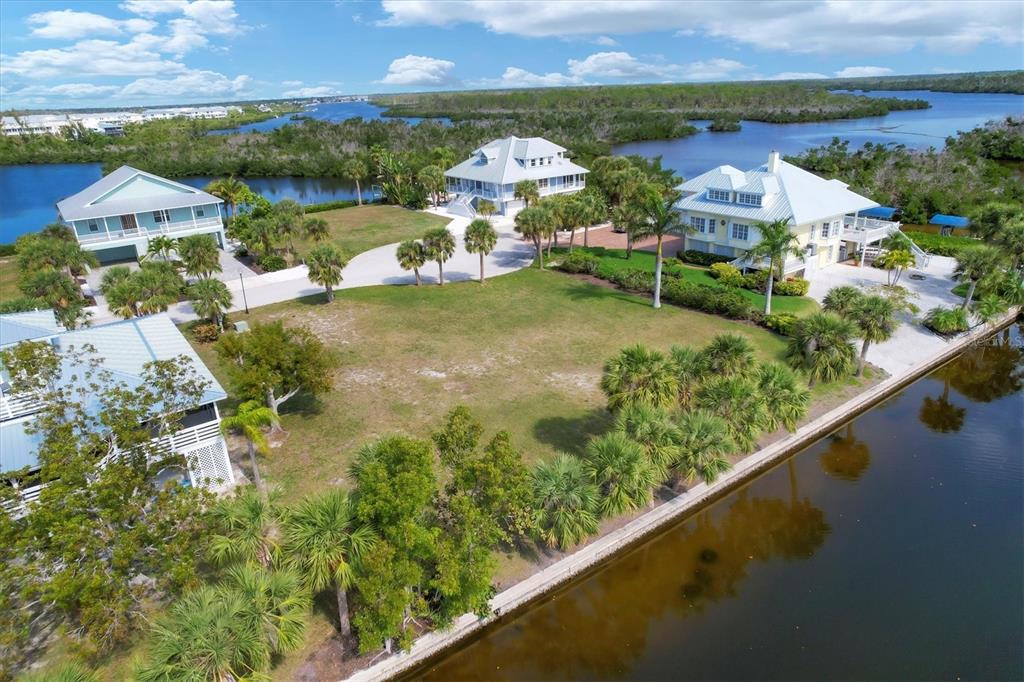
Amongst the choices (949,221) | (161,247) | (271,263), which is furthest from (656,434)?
(949,221)

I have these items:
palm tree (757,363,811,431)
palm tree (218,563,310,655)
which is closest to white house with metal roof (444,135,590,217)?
palm tree (757,363,811,431)

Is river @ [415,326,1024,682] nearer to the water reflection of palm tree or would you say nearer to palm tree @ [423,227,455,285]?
the water reflection of palm tree

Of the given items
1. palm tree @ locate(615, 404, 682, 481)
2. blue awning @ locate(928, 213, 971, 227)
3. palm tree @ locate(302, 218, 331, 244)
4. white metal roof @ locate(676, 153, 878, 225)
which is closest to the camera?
palm tree @ locate(615, 404, 682, 481)

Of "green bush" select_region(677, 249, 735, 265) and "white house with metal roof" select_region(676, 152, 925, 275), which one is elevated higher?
"white house with metal roof" select_region(676, 152, 925, 275)

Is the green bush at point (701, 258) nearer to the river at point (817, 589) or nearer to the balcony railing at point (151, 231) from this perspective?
the river at point (817, 589)

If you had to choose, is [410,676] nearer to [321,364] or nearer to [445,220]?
[321,364]

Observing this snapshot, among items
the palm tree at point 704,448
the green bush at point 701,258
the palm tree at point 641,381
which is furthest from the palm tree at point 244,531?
the green bush at point 701,258

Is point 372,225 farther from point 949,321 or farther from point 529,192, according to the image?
point 949,321

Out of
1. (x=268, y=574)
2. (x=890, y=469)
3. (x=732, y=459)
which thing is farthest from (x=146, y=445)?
(x=890, y=469)
